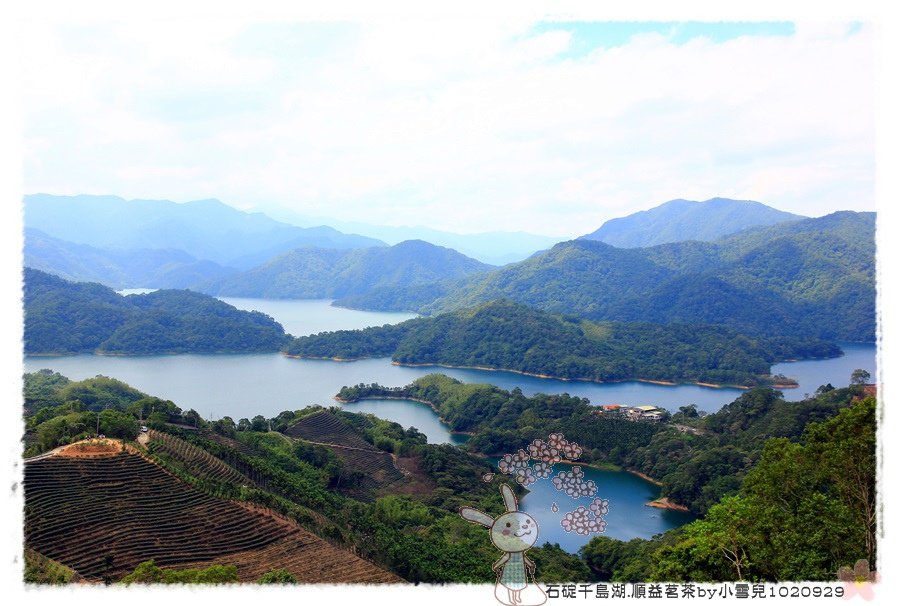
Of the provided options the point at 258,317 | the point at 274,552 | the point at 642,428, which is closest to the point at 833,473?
the point at 274,552

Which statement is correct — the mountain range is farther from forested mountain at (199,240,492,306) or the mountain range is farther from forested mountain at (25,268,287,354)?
forested mountain at (25,268,287,354)

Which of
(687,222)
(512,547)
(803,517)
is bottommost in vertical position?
(803,517)

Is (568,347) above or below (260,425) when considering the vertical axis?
above

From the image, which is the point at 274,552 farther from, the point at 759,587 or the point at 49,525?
the point at 759,587

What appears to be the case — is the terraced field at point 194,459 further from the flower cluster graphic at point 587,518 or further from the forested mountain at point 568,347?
the forested mountain at point 568,347

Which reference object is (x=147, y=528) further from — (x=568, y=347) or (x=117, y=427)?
(x=568, y=347)

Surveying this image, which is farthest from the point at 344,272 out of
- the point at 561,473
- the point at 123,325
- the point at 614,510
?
the point at 561,473
